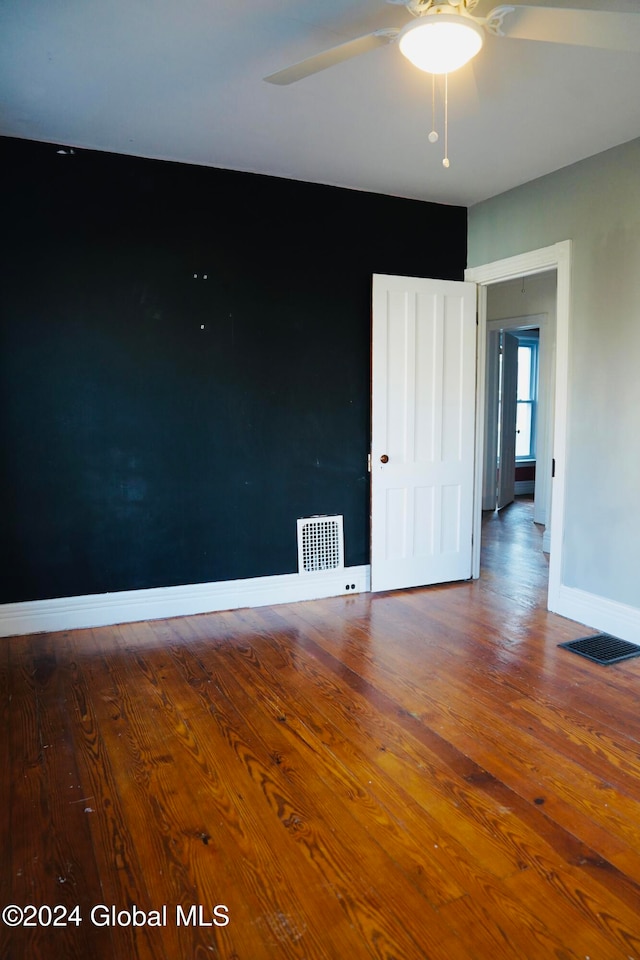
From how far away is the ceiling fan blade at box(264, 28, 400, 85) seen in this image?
2006 millimetres

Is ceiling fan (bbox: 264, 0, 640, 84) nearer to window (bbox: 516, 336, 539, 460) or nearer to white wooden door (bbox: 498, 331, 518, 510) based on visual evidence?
white wooden door (bbox: 498, 331, 518, 510)

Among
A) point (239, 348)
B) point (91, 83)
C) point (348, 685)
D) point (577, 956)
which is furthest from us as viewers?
point (239, 348)

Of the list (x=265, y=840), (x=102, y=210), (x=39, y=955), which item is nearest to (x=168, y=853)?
(x=265, y=840)

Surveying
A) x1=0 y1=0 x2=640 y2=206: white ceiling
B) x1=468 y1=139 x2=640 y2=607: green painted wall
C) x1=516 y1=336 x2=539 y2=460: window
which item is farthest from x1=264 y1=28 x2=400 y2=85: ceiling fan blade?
x1=516 y1=336 x2=539 y2=460: window

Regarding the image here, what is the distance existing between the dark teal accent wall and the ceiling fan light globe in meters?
2.14

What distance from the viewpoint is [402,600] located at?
434 centimetres

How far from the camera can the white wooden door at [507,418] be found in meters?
8.18

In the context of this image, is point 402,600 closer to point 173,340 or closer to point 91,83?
point 173,340

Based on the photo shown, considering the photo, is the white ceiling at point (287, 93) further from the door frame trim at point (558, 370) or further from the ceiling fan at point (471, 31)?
the door frame trim at point (558, 370)

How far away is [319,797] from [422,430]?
9.46ft

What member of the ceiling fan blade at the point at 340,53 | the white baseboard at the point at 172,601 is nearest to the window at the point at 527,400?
the white baseboard at the point at 172,601

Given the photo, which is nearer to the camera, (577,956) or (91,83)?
(577,956)

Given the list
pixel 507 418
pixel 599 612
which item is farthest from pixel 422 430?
pixel 507 418

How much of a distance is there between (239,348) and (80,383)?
995 millimetres
